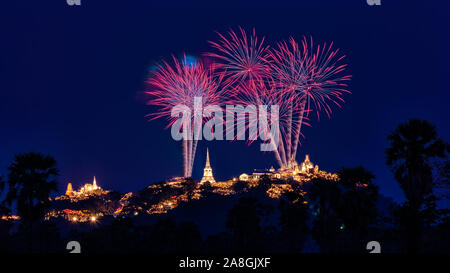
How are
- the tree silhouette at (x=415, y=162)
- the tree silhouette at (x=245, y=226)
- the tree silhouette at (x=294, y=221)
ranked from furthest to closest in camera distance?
the tree silhouette at (x=294, y=221) → the tree silhouette at (x=245, y=226) → the tree silhouette at (x=415, y=162)

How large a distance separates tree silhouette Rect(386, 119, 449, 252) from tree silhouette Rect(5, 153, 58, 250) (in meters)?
33.9

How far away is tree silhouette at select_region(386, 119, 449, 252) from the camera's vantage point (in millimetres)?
34844

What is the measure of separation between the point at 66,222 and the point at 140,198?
28.2 metres

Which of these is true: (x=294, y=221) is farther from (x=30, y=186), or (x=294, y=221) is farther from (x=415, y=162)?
(x=30, y=186)

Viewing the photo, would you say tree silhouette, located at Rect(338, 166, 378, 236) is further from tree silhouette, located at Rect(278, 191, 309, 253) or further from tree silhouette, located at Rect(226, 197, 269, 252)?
tree silhouette, located at Rect(226, 197, 269, 252)

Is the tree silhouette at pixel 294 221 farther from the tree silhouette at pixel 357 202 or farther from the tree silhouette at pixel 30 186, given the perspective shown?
the tree silhouette at pixel 30 186

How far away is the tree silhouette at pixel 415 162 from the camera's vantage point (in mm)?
34844

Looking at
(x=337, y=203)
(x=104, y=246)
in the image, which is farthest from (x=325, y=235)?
(x=104, y=246)

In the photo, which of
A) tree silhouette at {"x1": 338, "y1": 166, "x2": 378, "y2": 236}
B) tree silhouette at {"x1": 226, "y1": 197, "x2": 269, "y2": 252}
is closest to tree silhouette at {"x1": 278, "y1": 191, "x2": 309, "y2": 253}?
tree silhouette at {"x1": 226, "y1": 197, "x2": 269, "y2": 252}

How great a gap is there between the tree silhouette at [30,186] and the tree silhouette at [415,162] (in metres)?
33.9

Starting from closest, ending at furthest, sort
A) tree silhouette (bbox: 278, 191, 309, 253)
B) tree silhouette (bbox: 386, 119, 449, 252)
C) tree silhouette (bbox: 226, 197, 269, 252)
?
tree silhouette (bbox: 386, 119, 449, 252), tree silhouette (bbox: 226, 197, 269, 252), tree silhouette (bbox: 278, 191, 309, 253)

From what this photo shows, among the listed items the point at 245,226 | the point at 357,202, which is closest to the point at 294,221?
the point at 245,226

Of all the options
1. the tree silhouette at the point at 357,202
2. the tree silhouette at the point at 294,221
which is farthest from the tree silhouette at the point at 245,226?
the tree silhouette at the point at 357,202

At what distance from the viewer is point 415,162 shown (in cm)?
3550
